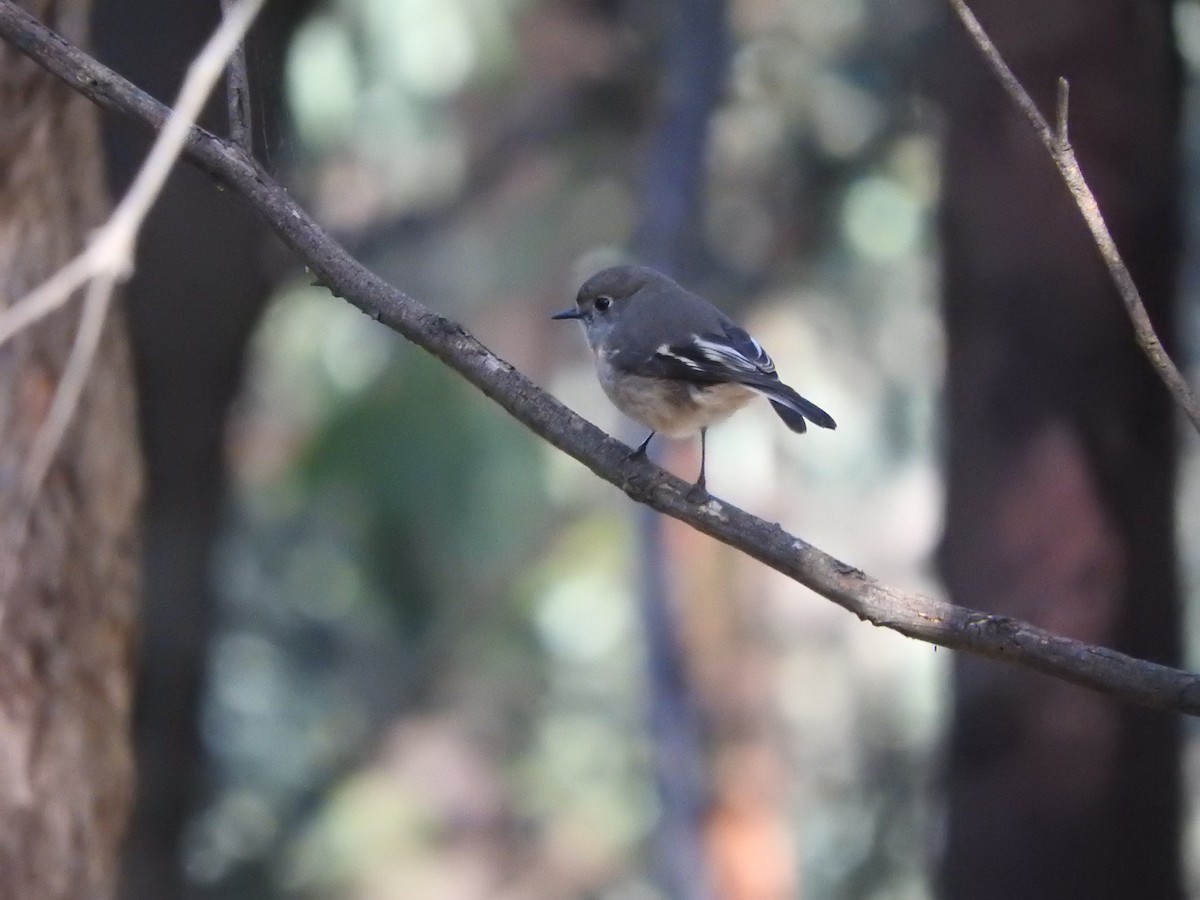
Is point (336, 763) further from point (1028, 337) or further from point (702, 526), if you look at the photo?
point (702, 526)

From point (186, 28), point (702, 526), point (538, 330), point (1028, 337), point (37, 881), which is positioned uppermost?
point (538, 330)

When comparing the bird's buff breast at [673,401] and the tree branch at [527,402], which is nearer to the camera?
the tree branch at [527,402]

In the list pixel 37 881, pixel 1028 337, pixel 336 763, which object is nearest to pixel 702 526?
pixel 37 881

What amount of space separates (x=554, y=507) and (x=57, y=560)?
5.99 meters

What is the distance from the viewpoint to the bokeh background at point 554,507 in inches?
263

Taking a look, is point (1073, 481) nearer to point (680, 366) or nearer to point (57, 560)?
point (680, 366)

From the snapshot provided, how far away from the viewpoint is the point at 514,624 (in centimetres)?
945

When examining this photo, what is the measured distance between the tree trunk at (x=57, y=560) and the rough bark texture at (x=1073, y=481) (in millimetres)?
2296

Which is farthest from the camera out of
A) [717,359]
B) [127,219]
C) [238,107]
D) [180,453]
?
[180,453]

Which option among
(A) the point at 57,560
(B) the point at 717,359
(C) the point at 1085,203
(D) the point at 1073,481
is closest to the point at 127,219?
(C) the point at 1085,203

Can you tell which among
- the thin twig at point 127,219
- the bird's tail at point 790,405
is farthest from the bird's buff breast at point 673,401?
the thin twig at point 127,219

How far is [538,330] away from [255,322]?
401 cm

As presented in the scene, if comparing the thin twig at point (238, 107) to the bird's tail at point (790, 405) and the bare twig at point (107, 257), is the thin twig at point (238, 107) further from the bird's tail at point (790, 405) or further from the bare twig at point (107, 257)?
the bare twig at point (107, 257)

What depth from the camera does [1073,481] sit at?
401cm
